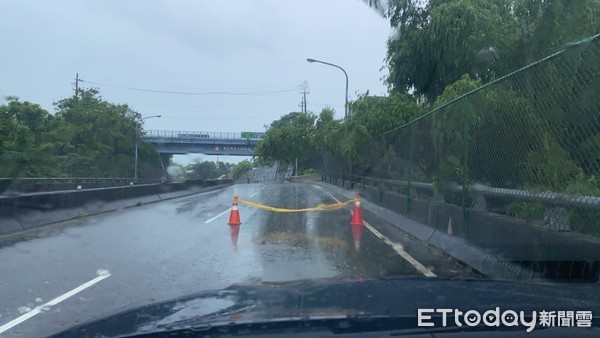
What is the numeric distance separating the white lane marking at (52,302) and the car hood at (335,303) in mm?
2529

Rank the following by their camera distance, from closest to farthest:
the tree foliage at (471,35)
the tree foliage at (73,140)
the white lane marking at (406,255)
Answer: the white lane marking at (406,255), the tree foliage at (471,35), the tree foliage at (73,140)

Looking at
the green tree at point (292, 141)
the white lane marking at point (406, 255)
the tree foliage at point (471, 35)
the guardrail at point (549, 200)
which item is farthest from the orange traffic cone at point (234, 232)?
the green tree at point (292, 141)

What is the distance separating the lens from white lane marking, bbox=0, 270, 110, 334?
20.2 feet

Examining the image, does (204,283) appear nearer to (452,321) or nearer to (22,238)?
(452,321)

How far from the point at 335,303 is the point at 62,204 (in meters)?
15.3

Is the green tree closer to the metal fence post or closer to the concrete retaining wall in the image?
the concrete retaining wall

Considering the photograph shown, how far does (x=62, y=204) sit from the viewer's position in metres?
17.7

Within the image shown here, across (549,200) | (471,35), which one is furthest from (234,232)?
(471,35)

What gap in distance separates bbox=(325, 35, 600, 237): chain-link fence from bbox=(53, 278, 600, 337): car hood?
248 centimetres

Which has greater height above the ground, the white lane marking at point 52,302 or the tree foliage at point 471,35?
the tree foliage at point 471,35

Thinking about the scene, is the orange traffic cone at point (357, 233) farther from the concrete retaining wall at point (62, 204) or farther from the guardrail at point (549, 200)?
the concrete retaining wall at point (62, 204)

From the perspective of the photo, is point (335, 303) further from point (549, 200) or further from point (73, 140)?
point (73, 140)

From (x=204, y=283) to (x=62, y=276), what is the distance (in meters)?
2.25

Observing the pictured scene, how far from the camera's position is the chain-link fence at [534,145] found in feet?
22.4
